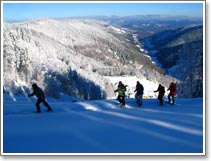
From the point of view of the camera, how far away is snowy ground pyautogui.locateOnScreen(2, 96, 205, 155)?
438 inches

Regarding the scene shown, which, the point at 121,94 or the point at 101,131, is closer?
the point at 101,131

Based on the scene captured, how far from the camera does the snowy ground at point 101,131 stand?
11.1 metres

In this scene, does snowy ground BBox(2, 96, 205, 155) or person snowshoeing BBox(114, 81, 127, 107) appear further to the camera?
person snowshoeing BBox(114, 81, 127, 107)

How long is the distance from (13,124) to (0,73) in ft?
8.11

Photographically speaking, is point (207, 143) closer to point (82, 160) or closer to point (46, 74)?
point (82, 160)

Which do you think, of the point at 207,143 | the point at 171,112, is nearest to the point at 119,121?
the point at 171,112

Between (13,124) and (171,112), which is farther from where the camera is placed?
(171,112)

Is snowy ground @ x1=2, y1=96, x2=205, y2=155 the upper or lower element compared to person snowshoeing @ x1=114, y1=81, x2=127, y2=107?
lower

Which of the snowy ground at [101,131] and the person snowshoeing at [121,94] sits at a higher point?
the person snowshoeing at [121,94]

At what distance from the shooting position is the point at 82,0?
41.4 feet

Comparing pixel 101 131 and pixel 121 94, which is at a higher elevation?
pixel 121 94

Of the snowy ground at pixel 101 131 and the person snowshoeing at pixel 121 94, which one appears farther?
the person snowshoeing at pixel 121 94

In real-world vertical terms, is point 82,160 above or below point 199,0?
below

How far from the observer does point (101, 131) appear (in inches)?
527
